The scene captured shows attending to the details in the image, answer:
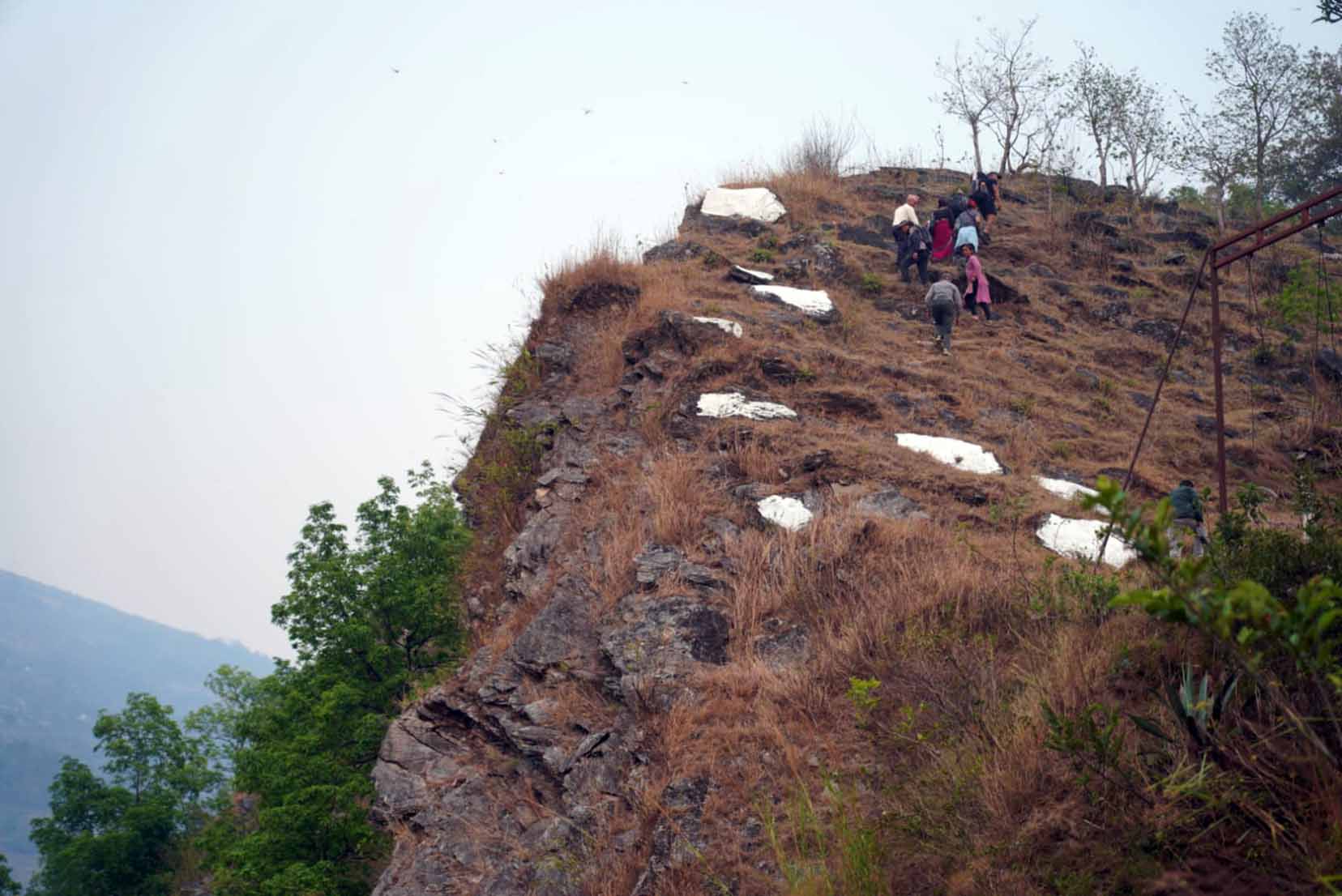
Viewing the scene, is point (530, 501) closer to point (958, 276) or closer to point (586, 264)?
point (586, 264)

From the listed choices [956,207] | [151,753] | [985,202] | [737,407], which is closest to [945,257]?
[956,207]

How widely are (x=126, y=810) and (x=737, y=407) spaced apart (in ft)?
65.4

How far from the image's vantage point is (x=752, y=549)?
775 cm

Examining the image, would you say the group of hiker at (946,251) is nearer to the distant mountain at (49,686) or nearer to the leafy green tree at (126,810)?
the leafy green tree at (126,810)

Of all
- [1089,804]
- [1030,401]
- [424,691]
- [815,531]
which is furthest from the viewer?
[1030,401]

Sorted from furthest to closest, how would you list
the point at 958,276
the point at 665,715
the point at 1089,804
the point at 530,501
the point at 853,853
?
the point at 958,276 < the point at 530,501 < the point at 665,715 < the point at 853,853 < the point at 1089,804

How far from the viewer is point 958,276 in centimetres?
1719

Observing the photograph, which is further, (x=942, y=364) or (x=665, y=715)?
(x=942, y=364)

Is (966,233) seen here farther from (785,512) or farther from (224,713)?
(224,713)

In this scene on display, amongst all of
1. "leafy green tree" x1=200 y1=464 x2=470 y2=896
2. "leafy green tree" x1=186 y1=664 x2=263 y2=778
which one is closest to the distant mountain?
"leafy green tree" x1=186 y1=664 x2=263 y2=778

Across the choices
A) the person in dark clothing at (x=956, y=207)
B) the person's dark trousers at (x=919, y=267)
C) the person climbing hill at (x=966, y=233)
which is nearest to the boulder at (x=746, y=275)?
the person's dark trousers at (x=919, y=267)

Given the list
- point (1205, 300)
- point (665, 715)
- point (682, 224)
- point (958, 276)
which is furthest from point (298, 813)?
point (1205, 300)

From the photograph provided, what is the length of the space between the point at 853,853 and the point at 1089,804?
3.51ft

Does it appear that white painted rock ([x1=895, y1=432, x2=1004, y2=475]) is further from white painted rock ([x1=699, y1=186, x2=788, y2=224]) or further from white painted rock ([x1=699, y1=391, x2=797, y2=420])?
white painted rock ([x1=699, y1=186, x2=788, y2=224])
